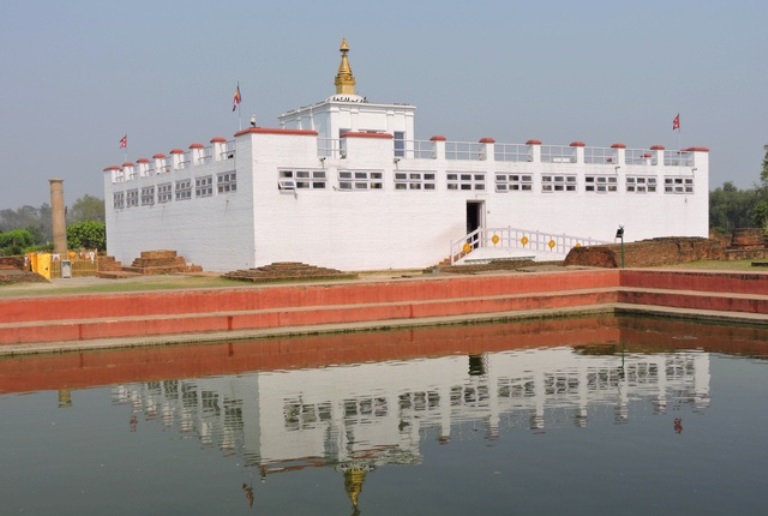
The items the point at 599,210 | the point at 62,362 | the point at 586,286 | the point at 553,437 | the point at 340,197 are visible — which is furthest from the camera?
the point at 599,210

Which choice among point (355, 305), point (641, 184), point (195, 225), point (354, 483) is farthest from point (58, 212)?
point (354, 483)

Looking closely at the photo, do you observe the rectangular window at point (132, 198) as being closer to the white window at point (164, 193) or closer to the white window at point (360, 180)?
the white window at point (164, 193)

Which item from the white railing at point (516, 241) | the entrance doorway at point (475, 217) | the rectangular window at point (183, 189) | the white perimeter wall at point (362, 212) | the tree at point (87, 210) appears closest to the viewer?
the white perimeter wall at point (362, 212)

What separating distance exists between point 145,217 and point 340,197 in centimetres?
1196

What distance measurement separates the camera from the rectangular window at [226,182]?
2955 centimetres

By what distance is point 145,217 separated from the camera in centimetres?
3744

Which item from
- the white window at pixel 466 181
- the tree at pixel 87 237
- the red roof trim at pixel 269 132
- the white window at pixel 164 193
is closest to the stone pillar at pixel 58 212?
the white window at pixel 164 193

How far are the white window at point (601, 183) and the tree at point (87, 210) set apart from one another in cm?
8556

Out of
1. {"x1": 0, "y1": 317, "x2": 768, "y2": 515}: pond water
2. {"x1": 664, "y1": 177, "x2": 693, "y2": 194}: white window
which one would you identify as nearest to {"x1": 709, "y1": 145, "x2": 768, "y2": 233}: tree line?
{"x1": 664, "y1": 177, "x2": 693, "y2": 194}: white window

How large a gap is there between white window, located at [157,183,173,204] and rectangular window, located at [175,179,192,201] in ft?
2.49

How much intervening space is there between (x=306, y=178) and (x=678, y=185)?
18399 mm

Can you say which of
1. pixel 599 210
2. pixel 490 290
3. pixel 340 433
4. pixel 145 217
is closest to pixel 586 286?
pixel 490 290

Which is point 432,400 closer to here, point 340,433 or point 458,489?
point 340,433

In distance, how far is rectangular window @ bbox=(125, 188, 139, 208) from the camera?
38812 mm
